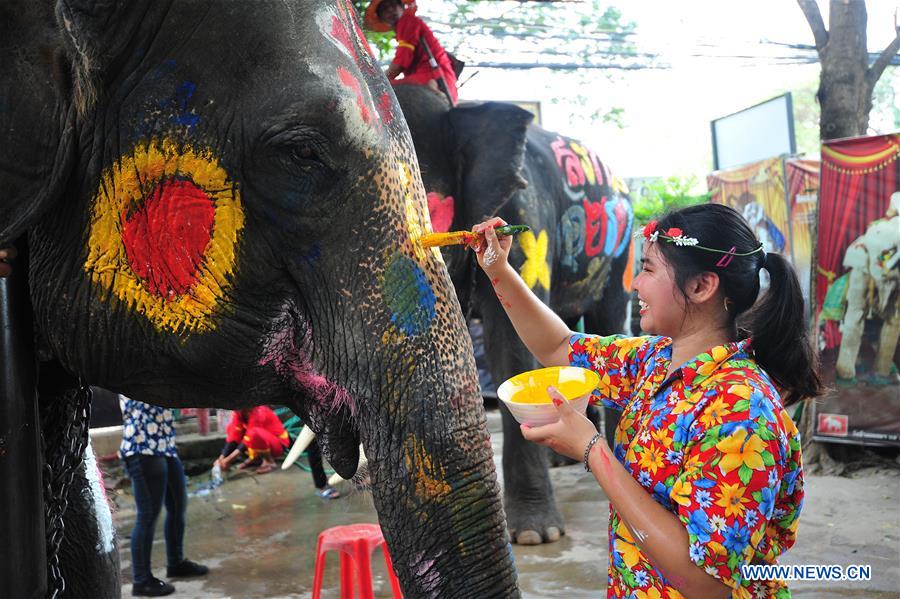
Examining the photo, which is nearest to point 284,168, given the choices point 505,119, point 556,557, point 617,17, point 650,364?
point 650,364

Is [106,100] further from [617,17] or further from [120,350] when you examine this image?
[617,17]

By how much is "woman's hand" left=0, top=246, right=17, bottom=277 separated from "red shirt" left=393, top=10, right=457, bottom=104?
3465 mm

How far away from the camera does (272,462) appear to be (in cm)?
775

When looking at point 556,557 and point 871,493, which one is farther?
point 871,493

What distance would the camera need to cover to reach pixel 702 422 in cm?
174

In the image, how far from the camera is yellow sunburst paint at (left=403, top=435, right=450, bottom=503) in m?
1.43

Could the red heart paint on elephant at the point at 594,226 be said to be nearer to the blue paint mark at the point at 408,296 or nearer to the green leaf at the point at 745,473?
the green leaf at the point at 745,473

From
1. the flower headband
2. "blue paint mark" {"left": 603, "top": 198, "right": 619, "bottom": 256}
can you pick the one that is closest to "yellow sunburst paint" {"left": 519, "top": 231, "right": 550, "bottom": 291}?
"blue paint mark" {"left": 603, "top": 198, "right": 619, "bottom": 256}

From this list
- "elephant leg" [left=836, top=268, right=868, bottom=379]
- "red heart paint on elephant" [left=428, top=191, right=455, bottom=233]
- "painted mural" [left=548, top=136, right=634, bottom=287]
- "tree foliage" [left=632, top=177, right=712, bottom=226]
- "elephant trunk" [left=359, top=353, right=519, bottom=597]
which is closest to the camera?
"elephant trunk" [left=359, top=353, right=519, bottom=597]

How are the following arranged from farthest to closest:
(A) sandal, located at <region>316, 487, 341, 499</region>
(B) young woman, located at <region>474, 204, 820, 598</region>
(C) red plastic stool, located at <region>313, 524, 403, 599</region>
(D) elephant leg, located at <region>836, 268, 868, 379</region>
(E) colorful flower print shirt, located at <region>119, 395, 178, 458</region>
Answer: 1. (A) sandal, located at <region>316, 487, 341, 499</region>
2. (D) elephant leg, located at <region>836, 268, 868, 379</region>
3. (E) colorful flower print shirt, located at <region>119, 395, 178, 458</region>
4. (C) red plastic stool, located at <region>313, 524, 403, 599</region>
5. (B) young woman, located at <region>474, 204, 820, 598</region>

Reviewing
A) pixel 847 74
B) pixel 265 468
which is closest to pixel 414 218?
pixel 265 468

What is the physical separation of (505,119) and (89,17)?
3.47 meters

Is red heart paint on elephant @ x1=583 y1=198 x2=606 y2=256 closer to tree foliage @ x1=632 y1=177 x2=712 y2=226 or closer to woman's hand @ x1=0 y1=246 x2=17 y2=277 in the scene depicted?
woman's hand @ x1=0 y1=246 x2=17 y2=277

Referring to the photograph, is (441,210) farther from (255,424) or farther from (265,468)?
(265,468)
